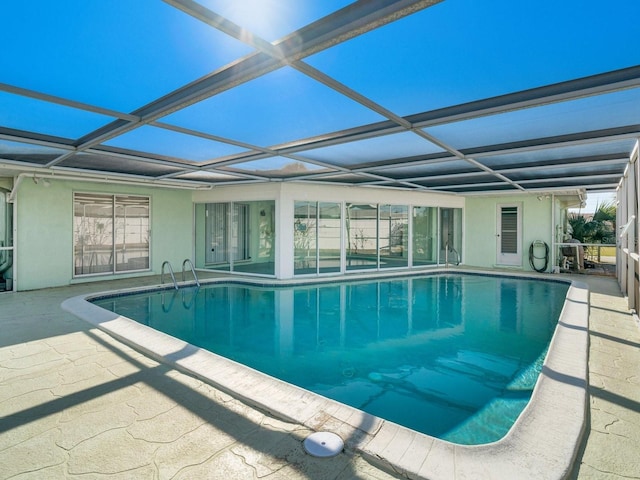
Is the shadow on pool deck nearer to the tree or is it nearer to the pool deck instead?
the pool deck

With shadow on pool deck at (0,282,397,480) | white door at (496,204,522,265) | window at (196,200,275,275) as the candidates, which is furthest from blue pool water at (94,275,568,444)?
white door at (496,204,522,265)

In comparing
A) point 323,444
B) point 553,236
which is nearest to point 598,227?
point 553,236

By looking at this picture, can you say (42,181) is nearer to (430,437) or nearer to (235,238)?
(235,238)

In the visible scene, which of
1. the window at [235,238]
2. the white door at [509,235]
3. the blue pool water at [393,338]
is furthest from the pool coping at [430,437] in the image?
the white door at [509,235]

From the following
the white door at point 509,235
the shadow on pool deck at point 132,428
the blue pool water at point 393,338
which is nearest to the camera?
the shadow on pool deck at point 132,428

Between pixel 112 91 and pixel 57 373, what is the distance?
8.85 feet

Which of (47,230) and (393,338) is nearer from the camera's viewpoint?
(393,338)

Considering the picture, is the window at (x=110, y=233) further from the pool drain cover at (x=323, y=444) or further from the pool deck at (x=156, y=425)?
the pool drain cover at (x=323, y=444)

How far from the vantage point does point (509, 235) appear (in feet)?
41.3

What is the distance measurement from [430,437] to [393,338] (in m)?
3.24

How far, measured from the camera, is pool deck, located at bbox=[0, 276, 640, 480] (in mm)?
2066

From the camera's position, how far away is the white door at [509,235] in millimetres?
12352

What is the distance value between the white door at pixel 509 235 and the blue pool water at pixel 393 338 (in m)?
2.62

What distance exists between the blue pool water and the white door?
103 inches
